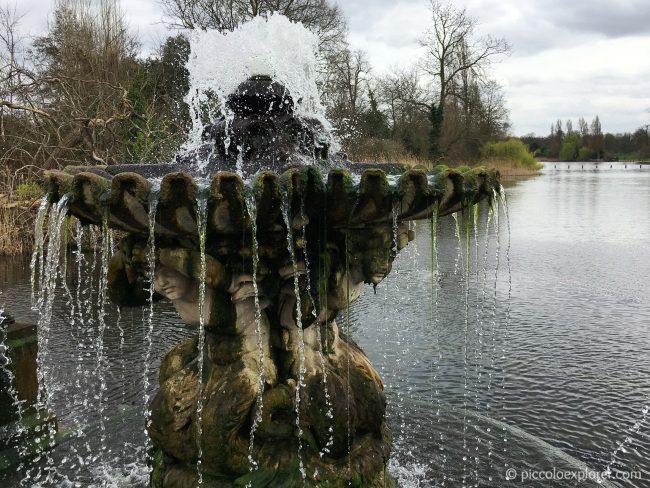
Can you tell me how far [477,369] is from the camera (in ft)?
20.8

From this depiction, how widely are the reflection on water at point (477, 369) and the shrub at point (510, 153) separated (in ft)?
113

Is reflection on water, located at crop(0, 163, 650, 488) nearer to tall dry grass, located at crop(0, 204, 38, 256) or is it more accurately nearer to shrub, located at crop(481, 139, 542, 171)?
tall dry grass, located at crop(0, 204, 38, 256)

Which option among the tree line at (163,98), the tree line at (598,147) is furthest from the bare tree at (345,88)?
the tree line at (598,147)

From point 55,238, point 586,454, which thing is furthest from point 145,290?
point 586,454

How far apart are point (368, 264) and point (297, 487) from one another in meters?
1.15

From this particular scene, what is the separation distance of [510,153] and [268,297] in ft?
160

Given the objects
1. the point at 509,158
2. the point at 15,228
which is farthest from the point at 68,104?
the point at 509,158

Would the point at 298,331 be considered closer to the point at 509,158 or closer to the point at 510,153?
the point at 509,158

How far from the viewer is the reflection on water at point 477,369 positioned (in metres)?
4.45

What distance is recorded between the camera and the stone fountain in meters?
2.71

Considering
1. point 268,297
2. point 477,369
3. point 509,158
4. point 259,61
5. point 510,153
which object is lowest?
point 477,369

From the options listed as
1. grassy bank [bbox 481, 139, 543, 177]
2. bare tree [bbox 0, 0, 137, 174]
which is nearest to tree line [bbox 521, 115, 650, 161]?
grassy bank [bbox 481, 139, 543, 177]

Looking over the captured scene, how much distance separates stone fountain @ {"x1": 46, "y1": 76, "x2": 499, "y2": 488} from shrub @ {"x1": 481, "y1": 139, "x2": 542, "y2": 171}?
1693 inches

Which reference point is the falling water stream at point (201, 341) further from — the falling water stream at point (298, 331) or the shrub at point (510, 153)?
the shrub at point (510, 153)
